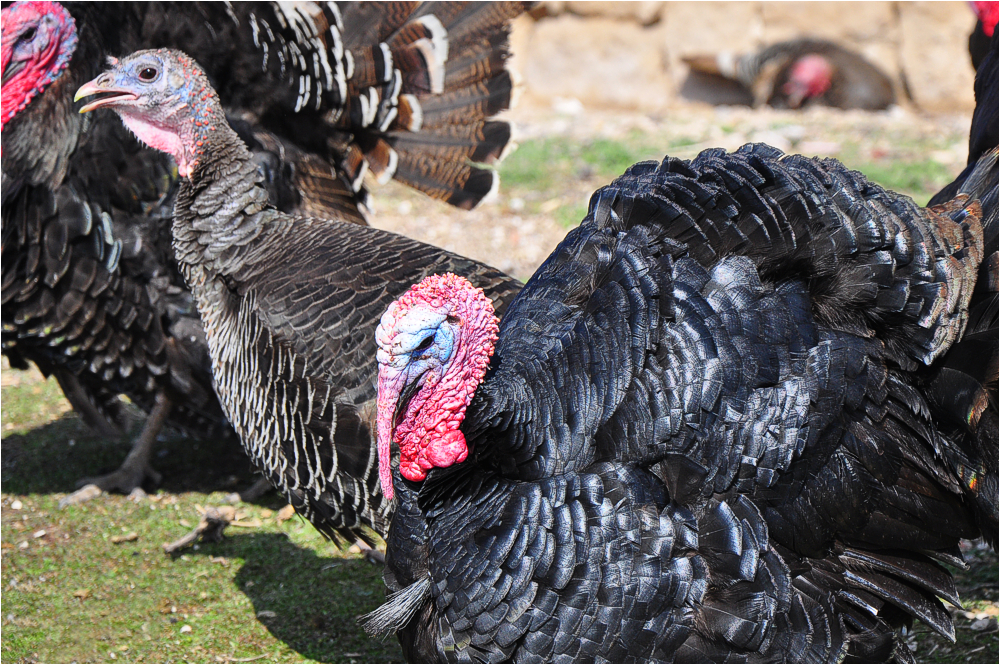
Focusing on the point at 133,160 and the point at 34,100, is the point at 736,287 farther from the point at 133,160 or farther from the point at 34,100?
the point at 34,100

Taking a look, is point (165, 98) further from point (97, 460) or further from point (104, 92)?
point (97, 460)

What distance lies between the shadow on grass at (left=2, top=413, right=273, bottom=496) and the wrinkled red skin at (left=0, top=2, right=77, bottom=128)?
5.52 ft

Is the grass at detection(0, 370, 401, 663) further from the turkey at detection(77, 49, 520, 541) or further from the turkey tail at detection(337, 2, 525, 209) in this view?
the turkey tail at detection(337, 2, 525, 209)

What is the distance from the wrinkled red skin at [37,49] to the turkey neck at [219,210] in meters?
0.99

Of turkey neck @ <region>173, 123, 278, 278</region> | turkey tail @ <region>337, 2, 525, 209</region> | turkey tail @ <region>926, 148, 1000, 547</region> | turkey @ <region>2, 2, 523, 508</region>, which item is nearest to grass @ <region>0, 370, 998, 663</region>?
turkey @ <region>2, 2, 523, 508</region>

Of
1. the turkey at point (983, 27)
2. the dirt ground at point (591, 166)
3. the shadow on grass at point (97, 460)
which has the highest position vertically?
the turkey at point (983, 27)

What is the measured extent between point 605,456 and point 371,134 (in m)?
2.66

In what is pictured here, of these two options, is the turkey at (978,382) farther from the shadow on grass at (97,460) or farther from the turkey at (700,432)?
the shadow on grass at (97,460)

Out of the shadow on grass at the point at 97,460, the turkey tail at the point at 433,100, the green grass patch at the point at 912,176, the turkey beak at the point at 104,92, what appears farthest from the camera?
the green grass patch at the point at 912,176

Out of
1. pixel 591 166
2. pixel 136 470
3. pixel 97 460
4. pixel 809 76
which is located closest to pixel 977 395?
pixel 136 470

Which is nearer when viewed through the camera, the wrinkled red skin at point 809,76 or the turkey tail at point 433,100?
the turkey tail at point 433,100

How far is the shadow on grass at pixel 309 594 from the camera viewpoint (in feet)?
11.2

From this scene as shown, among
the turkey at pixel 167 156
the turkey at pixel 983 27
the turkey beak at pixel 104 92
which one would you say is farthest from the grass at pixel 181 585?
the turkey at pixel 983 27

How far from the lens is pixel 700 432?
2334mm
